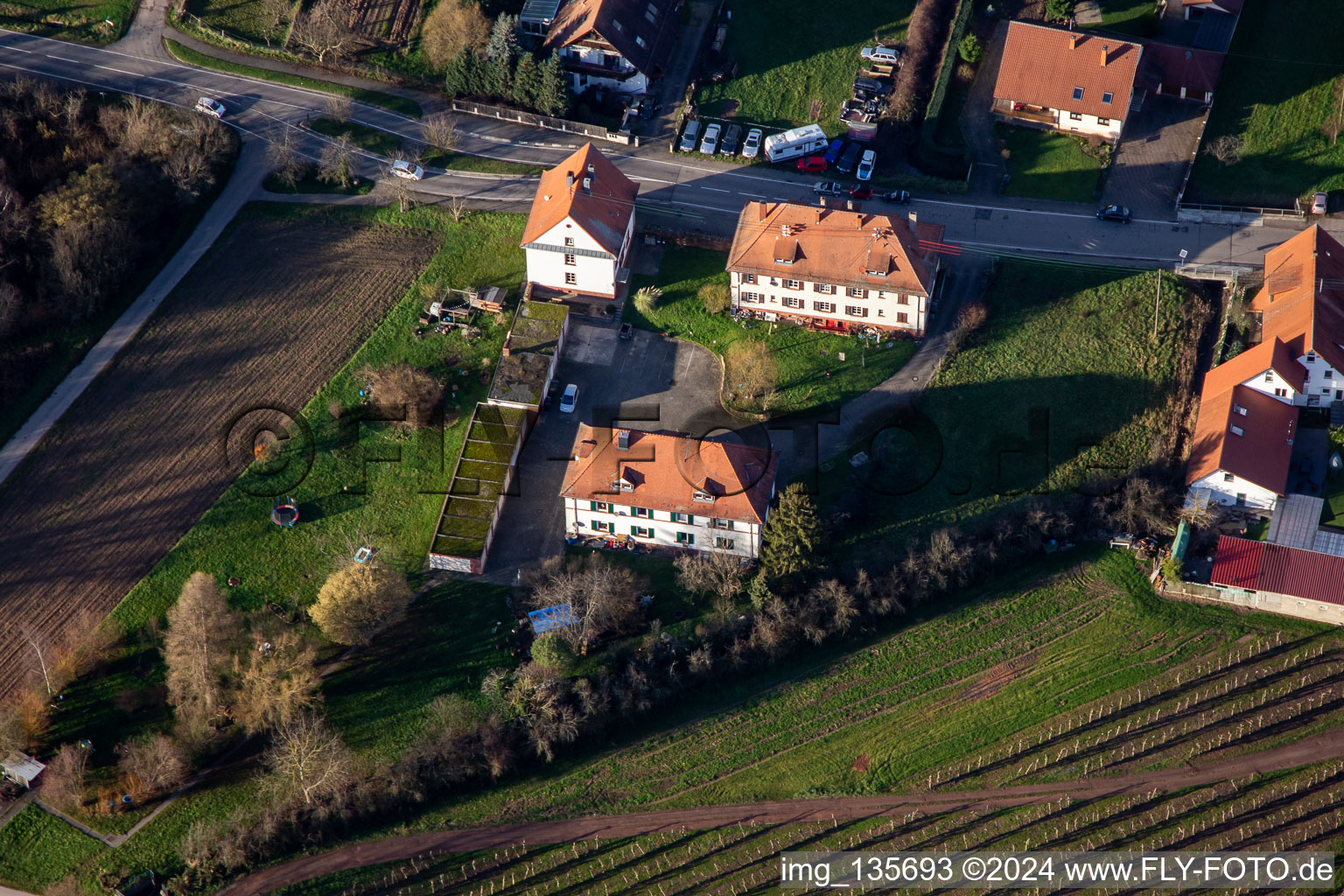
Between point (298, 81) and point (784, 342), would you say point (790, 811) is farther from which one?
point (298, 81)

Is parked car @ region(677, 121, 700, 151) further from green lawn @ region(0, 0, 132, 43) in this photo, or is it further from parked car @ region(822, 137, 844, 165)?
green lawn @ region(0, 0, 132, 43)

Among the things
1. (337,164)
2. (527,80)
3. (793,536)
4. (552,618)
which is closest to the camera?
(793,536)

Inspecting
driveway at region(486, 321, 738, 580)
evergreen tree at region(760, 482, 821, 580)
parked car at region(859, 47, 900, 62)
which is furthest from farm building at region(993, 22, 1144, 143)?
evergreen tree at region(760, 482, 821, 580)

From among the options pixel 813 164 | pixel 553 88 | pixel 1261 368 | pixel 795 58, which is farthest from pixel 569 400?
pixel 1261 368

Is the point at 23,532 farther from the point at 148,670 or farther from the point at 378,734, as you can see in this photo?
the point at 378,734

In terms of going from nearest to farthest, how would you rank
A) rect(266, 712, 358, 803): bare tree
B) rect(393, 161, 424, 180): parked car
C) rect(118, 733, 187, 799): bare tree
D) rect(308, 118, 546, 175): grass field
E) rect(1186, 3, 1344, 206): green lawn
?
rect(266, 712, 358, 803): bare tree → rect(118, 733, 187, 799): bare tree → rect(1186, 3, 1344, 206): green lawn → rect(393, 161, 424, 180): parked car → rect(308, 118, 546, 175): grass field
